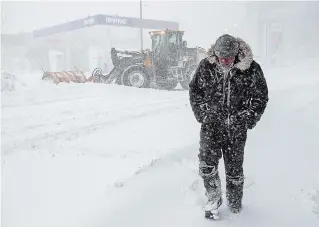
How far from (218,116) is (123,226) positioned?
1385 mm

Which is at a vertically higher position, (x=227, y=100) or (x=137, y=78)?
(x=227, y=100)

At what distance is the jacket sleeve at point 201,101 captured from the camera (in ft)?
11.2

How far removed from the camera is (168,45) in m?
15.2

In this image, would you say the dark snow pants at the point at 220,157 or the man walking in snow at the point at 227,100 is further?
the dark snow pants at the point at 220,157

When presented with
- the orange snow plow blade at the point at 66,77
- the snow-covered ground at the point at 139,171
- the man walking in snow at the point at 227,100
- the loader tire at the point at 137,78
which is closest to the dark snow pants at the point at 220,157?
the man walking in snow at the point at 227,100

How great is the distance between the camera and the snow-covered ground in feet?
12.5

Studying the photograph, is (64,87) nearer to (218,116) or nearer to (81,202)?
(81,202)

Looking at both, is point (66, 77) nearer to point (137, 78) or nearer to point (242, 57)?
point (137, 78)

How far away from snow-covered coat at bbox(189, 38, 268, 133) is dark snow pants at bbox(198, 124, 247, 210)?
11 centimetres

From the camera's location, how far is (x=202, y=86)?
345cm

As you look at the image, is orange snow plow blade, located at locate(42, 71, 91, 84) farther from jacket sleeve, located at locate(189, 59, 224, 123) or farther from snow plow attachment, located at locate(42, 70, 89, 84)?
jacket sleeve, located at locate(189, 59, 224, 123)

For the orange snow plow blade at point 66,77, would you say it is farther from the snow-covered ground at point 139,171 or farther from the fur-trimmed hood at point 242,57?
the fur-trimmed hood at point 242,57

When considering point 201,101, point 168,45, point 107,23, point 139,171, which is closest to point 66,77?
point 168,45

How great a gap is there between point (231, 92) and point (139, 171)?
191 cm
